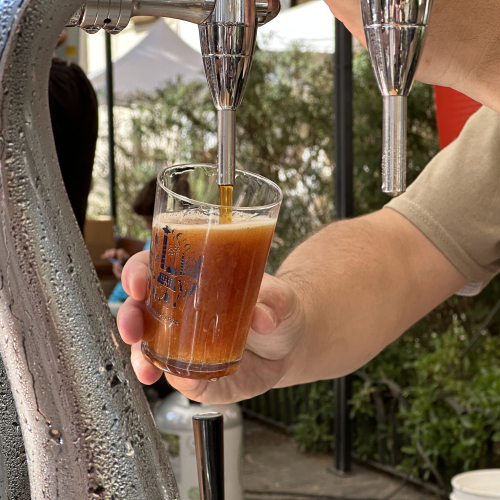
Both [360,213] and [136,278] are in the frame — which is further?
[360,213]

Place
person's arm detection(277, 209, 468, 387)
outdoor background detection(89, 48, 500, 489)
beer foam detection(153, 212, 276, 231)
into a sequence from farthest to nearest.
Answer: outdoor background detection(89, 48, 500, 489) < person's arm detection(277, 209, 468, 387) < beer foam detection(153, 212, 276, 231)

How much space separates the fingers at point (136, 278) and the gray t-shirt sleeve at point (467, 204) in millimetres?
599

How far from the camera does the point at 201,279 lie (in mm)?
596

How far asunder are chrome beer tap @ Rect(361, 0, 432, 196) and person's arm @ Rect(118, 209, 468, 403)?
340 millimetres

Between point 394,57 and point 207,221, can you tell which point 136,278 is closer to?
point 207,221

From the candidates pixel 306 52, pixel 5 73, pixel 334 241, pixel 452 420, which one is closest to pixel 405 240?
pixel 334 241

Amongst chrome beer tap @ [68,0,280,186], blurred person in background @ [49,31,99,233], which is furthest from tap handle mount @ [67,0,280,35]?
blurred person in background @ [49,31,99,233]

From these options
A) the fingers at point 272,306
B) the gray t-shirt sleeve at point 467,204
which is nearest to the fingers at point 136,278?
the fingers at point 272,306

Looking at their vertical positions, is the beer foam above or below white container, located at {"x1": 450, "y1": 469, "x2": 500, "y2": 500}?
above

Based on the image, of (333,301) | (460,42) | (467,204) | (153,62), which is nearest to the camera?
(460,42)

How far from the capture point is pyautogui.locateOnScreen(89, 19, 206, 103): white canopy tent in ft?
20.1

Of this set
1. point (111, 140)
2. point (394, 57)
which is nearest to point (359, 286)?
point (394, 57)

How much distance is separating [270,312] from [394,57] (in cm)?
39

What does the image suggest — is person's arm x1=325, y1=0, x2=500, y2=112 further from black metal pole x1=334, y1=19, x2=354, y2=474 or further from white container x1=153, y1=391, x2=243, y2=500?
black metal pole x1=334, y1=19, x2=354, y2=474
